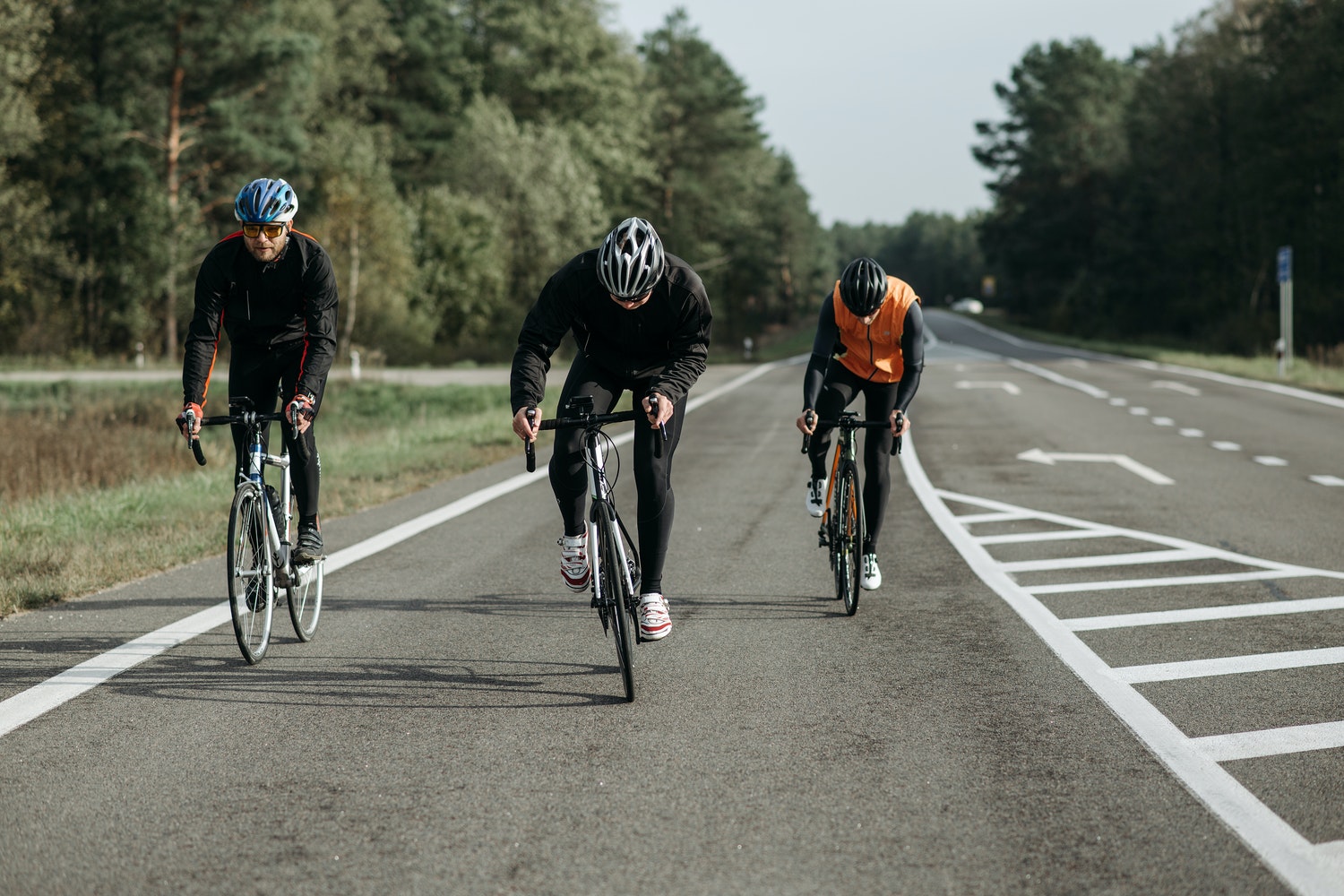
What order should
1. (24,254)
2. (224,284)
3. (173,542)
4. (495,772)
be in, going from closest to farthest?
(495,772)
(224,284)
(173,542)
(24,254)

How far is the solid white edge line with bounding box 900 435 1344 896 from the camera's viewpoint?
10.8ft

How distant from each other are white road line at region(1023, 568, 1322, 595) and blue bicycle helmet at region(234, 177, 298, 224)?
4.41 meters

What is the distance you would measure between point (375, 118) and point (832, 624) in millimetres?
57444

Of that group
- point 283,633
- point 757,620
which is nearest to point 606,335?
point 757,620

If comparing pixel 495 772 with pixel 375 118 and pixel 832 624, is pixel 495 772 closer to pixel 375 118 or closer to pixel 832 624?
pixel 832 624

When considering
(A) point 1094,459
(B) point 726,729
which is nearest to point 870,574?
(B) point 726,729

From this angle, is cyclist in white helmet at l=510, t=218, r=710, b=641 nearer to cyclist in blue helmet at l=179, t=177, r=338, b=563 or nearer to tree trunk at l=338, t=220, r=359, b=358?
cyclist in blue helmet at l=179, t=177, r=338, b=563

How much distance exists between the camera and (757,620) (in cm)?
645

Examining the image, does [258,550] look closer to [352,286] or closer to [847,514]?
[847,514]

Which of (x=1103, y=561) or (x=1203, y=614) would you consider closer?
(x=1203, y=614)

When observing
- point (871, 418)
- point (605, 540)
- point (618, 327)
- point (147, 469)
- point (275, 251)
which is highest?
point (275, 251)

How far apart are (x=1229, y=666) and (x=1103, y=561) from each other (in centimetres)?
274

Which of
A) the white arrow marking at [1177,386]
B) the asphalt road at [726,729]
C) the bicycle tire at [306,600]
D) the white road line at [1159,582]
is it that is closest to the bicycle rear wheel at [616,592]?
the asphalt road at [726,729]

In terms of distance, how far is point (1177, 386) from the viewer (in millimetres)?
25312
